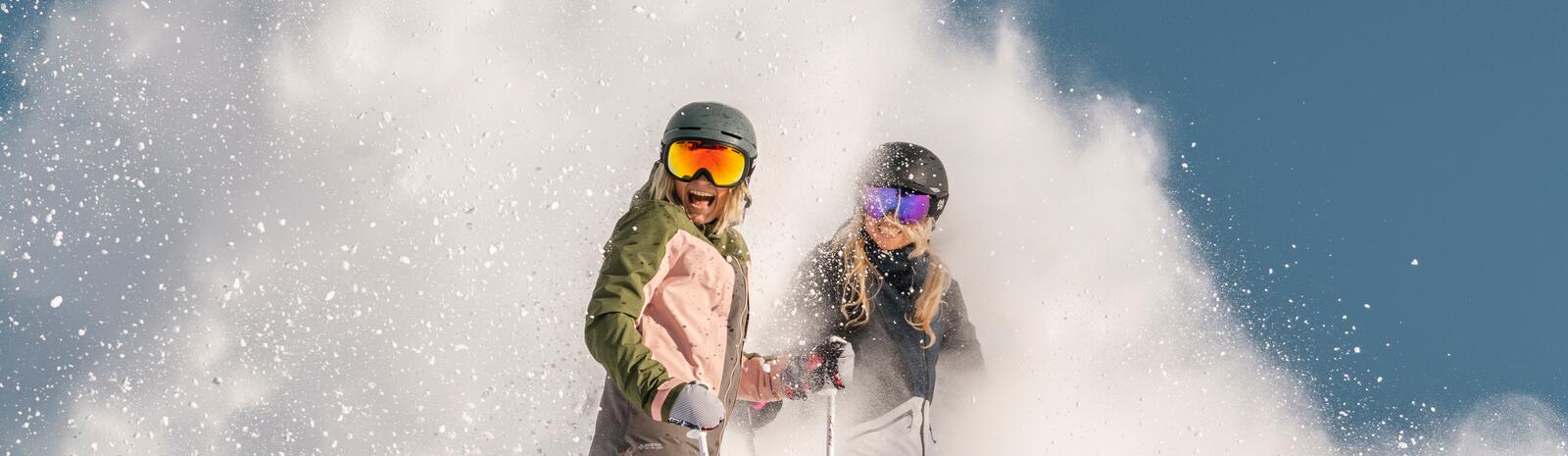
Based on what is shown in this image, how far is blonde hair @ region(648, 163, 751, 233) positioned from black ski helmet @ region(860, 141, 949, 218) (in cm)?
152

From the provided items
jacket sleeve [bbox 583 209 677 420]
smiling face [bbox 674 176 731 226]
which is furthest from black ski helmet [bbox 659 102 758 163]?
jacket sleeve [bbox 583 209 677 420]

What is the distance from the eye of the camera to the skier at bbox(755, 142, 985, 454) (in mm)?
4805

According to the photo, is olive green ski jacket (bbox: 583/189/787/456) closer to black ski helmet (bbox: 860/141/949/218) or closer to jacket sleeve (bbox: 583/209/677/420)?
jacket sleeve (bbox: 583/209/677/420)

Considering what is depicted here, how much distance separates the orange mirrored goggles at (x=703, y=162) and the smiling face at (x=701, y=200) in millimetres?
40

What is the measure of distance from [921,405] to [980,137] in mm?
4913

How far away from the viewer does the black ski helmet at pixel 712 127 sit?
11.1ft

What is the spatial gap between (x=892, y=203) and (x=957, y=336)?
33.2 inches

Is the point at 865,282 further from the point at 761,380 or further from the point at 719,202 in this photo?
the point at 719,202

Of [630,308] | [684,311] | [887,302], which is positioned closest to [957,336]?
[887,302]

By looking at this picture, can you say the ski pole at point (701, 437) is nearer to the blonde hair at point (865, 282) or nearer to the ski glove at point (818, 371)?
the ski glove at point (818, 371)

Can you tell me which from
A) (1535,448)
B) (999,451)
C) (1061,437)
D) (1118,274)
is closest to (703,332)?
(999,451)

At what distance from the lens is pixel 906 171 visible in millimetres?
4859

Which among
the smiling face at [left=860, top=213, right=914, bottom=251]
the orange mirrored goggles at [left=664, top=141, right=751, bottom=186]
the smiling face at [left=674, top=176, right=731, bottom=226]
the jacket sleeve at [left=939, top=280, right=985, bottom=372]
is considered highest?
the smiling face at [left=860, top=213, right=914, bottom=251]

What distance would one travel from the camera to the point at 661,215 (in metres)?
3.10
